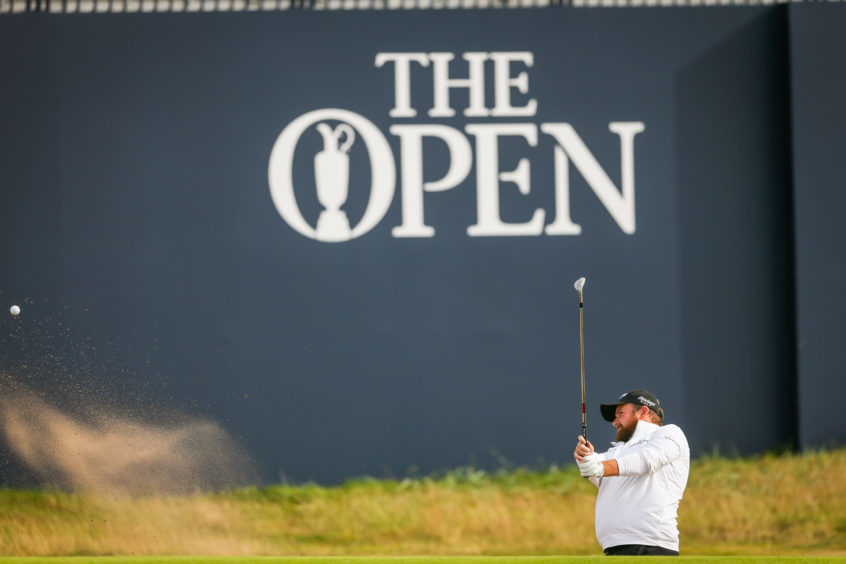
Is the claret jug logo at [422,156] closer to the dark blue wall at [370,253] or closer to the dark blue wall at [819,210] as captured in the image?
the dark blue wall at [370,253]

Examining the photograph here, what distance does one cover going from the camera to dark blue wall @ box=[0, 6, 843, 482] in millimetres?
8672

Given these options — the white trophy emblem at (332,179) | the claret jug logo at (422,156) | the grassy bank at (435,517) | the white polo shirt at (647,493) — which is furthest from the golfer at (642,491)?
the white trophy emblem at (332,179)

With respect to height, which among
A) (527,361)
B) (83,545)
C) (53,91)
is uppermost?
(53,91)

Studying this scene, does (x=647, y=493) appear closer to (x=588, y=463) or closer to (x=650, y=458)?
(x=650, y=458)

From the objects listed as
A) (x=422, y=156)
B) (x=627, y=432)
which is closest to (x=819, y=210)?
(x=422, y=156)

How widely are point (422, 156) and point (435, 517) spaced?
2.80 metres

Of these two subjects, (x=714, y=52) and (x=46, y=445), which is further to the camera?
(x=714, y=52)

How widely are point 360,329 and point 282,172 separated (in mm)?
1376

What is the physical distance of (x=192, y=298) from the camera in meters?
8.70

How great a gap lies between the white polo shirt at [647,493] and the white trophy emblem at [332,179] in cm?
417

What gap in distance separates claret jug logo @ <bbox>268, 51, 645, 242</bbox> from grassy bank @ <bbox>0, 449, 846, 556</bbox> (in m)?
2.02

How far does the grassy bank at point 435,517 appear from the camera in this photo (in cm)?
829

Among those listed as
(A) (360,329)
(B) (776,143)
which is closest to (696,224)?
(B) (776,143)

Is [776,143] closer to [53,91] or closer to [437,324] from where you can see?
[437,324]
